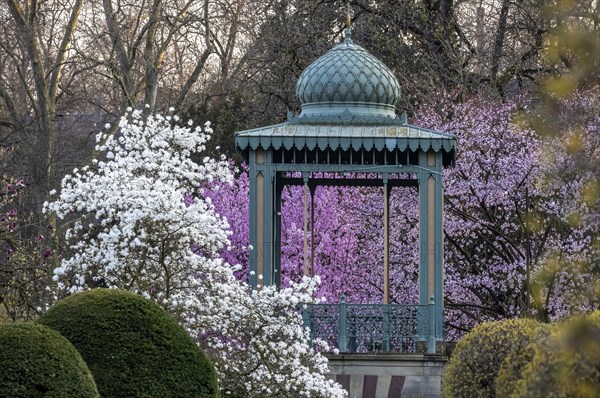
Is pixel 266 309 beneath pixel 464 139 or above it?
beneath

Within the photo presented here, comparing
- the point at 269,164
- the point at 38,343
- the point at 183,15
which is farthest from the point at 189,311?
the point at 183,15

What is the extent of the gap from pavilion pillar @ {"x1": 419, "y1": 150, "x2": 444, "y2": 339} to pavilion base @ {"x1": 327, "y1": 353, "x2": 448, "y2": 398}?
719 millimetres

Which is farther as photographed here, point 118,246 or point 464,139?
point 464,139

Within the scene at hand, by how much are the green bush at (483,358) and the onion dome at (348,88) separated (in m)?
4.85

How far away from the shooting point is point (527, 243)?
1577 centimetres

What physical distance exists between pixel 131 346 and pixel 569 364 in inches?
157

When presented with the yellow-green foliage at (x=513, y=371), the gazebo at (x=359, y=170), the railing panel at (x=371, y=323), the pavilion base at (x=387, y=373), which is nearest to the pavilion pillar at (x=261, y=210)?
the gazebo at (x=359, y=170)

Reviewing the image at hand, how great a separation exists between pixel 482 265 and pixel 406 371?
510 centimetres

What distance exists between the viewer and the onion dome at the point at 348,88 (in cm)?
1341

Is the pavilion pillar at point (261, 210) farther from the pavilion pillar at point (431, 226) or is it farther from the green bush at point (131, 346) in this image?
the green bush at point (131, 346)

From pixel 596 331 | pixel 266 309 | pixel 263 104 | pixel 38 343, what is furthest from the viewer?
pixel 263 104

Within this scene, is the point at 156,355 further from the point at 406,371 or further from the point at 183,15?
the point at 183,15

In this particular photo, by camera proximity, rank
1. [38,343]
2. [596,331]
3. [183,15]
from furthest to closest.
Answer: [183,15]
[38,343]
[596,331]

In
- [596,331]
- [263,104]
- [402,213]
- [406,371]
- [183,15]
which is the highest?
[183,15]
